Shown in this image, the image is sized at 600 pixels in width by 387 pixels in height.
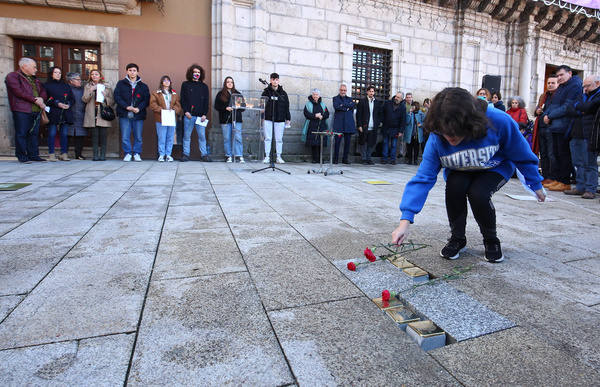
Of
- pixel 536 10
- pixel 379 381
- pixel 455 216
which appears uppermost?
pixel 536 10

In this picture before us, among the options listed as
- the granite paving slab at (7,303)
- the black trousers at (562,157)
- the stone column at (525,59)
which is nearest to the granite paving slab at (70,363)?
the granite paving slab at (7,303)

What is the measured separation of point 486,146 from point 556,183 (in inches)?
222

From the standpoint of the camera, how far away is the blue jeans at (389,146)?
11508 mm

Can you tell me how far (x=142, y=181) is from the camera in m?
6.01

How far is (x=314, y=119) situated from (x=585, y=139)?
20.3 feet

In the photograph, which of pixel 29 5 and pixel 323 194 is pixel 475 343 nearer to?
pixel 323 194

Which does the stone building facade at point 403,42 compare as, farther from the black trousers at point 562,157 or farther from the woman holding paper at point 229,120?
the black trousers at point 562,157

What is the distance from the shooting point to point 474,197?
2734 millimetres

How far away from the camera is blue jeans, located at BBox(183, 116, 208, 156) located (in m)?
9.61

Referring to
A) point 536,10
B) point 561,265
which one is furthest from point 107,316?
point 536,10

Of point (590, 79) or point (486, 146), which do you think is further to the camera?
point (590, 79)

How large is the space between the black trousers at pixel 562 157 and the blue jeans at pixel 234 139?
6757 mm

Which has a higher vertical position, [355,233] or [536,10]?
[536,10]

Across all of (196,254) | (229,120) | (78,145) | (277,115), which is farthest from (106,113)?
(196,254)
